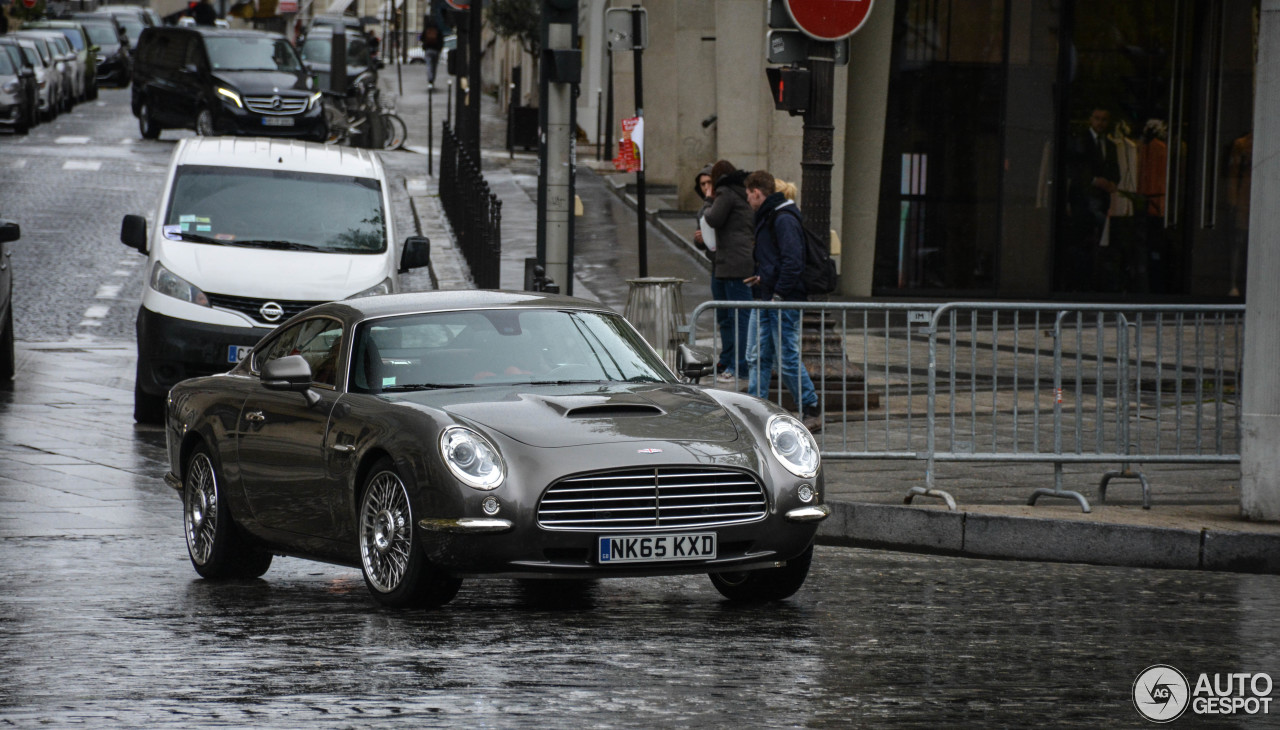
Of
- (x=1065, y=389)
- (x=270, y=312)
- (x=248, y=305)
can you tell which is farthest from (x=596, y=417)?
(x=248, y=305)

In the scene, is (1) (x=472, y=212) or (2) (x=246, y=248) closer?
(2) (x=246, y=248)

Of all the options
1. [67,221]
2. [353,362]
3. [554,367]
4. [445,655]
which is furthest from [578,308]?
[67,221]

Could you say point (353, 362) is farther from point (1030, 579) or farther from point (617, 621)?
point (1030, 579)

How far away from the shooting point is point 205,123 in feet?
111

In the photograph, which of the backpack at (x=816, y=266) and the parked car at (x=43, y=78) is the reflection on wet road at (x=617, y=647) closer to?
the backpack at (x=816, y=266)

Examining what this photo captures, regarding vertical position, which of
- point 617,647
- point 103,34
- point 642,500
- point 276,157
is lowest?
point 617,647

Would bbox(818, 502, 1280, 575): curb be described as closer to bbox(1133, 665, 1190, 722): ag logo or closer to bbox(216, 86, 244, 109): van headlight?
bbox(1133, 665, 1190, 722): ag logo

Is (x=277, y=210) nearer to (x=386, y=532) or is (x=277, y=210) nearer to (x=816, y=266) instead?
(x=816, y=266)

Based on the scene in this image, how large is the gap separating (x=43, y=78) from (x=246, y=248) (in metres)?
28.3

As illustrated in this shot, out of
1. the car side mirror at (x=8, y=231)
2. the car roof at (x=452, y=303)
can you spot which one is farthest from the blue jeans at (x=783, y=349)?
the car side mirror at (x=8, y=231)

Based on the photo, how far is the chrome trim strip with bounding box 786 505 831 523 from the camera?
24.2 feet

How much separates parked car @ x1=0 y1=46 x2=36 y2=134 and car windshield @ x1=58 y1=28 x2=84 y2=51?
10814 millimetres

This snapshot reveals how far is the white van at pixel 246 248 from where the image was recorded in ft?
44.1

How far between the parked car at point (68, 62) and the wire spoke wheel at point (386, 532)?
37.8m
